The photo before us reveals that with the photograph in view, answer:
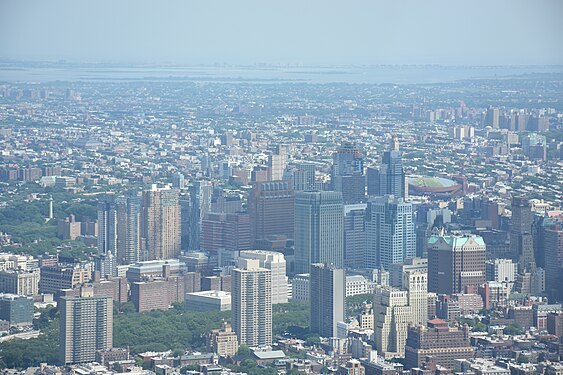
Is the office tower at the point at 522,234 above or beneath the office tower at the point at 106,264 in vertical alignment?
above

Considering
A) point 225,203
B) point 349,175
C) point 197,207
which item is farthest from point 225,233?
point 349,175

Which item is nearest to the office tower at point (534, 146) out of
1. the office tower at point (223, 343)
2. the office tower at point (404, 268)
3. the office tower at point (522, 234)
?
the office tower at point (522, 234)

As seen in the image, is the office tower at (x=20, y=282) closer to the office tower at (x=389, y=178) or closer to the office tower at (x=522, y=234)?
the office tower at (x=522, y=234)

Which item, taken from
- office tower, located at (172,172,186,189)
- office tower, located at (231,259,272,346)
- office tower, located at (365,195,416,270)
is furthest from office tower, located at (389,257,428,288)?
office tower, located at (172,172,186,189)

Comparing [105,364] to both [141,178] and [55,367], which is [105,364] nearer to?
[55,367]

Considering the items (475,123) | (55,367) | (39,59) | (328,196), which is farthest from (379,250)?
(39,59)

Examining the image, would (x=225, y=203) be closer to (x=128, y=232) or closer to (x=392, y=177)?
(x=128, y=232)
